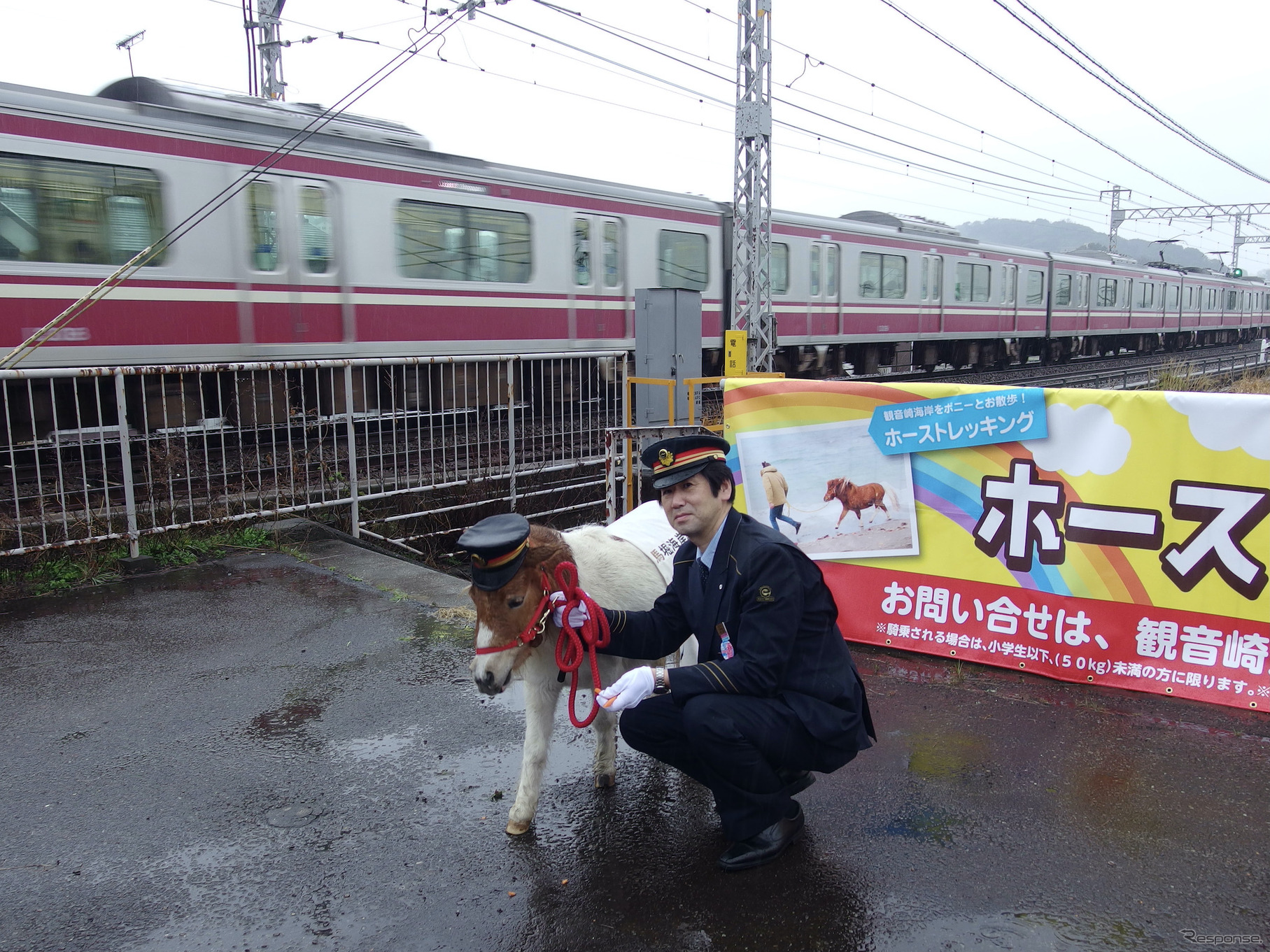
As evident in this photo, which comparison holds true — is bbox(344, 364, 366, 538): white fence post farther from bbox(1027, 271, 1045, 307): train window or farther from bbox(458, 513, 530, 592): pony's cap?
bbox(1027, 271, 1045, 307): train window

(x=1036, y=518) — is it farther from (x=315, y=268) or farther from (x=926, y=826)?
(x=315, y=268)

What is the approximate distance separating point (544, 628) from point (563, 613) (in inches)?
3.1

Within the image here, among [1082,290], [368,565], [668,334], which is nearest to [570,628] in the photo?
[368,565]

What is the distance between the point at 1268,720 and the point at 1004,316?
23372 millimetres

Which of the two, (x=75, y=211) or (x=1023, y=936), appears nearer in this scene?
(x=1023, y=936)

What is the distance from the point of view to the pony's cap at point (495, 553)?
2.80 meters

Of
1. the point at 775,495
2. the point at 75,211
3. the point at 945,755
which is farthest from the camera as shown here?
the point at 75,211

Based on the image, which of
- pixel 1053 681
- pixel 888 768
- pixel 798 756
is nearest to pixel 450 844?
pixel 798 756

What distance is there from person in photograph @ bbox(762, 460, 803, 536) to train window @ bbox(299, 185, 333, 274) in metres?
7.08

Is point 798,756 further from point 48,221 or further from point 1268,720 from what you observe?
point 48,221

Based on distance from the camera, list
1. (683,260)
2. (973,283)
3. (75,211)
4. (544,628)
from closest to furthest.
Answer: (544,628), (75,211), (683,260), (973,283)

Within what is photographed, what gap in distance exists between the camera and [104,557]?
622cm

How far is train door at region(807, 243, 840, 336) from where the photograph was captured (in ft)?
60.1

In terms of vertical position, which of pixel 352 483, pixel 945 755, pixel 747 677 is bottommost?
pixel 945 755
